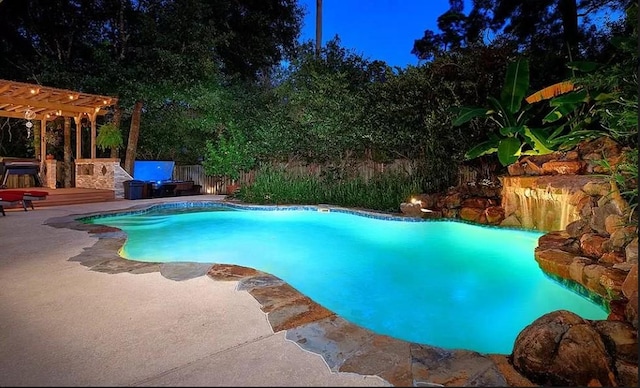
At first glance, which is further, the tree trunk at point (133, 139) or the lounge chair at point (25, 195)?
the tree trunk at point (133, 139)

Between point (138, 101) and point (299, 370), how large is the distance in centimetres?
1290

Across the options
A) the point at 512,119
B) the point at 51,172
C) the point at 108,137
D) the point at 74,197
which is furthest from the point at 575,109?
the point at 51,172

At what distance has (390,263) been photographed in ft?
17.5

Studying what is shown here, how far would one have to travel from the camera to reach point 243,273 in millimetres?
3314

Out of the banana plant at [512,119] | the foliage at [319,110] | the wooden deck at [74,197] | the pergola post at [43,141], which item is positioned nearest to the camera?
the banana plant at [512,119]

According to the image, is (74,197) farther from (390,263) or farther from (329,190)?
(390,263)

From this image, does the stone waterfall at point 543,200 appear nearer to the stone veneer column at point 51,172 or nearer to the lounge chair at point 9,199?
the lounge chair at point 9,199

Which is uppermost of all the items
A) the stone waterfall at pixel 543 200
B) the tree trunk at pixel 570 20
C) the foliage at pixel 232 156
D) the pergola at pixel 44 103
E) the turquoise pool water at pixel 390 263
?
the tree trunk at pixel 570 20

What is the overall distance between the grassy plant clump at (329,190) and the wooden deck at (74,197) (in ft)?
13.1

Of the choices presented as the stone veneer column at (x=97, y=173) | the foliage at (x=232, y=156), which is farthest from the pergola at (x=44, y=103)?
the foliage at (x=232, y=156)

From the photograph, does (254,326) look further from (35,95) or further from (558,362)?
(35,95)

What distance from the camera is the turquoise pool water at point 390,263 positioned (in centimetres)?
331

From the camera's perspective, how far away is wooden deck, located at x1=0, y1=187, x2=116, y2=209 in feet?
30.1

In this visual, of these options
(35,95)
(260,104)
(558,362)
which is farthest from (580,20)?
(35,95)
